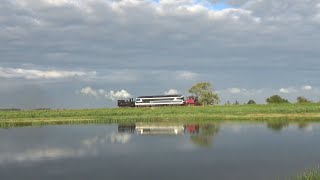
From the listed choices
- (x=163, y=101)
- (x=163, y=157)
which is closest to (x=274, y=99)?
(x=163, y=101)

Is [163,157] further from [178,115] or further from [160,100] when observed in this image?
[160,100]

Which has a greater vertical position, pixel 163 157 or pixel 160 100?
pixel 160 100

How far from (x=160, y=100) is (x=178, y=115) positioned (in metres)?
27.7

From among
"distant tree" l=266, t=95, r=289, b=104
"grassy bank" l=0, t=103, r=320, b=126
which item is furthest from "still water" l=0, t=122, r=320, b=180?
"distant tree" l=266, t=95, r=289, b=104

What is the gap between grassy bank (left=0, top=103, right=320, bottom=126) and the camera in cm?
7519

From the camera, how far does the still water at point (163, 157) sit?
25156 mm

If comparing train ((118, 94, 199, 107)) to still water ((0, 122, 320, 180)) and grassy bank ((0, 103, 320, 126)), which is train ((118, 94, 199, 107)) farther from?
still water ((0, 122, 320, 180))

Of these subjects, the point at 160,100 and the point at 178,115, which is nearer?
the point at 178,115

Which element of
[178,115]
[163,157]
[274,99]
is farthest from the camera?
[274,99]

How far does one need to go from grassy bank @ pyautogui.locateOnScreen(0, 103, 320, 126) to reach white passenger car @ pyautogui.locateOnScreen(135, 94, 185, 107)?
1815cm

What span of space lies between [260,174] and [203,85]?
91.9 m

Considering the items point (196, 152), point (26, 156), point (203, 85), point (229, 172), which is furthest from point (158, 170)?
point (203, 85)

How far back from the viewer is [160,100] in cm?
10981

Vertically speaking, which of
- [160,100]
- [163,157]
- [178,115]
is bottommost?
[163,157]
